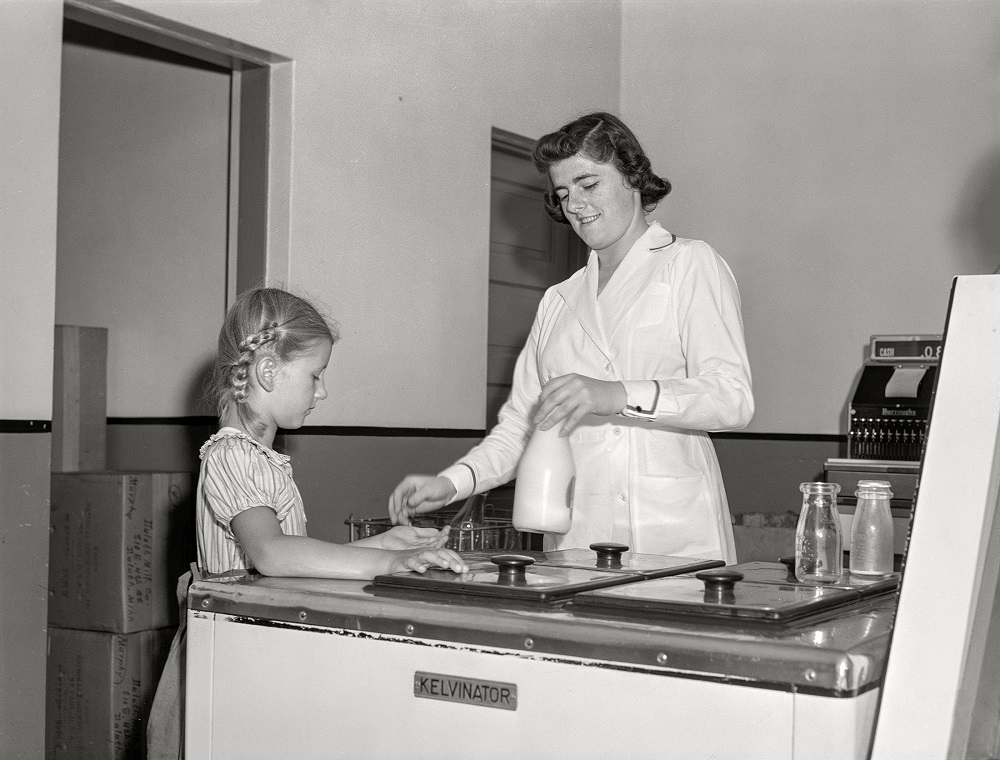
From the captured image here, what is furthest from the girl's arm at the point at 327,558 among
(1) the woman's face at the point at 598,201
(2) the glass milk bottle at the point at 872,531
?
(1) the woman's face at the point at 598,201

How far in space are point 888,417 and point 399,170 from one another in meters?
1.93

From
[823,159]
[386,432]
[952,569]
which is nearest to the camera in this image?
[952,569]

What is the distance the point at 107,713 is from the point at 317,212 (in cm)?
158

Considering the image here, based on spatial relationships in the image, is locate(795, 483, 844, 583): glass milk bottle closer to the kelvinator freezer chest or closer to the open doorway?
the kelvinator freezer chest

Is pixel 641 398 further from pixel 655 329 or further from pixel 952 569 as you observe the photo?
pixel 952 569

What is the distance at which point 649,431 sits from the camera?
2.38 metres

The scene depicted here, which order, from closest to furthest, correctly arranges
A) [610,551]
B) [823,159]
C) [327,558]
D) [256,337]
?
[327,558]
[610,551]
[256,337]
[823,159]

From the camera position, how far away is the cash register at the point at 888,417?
3.92 meters

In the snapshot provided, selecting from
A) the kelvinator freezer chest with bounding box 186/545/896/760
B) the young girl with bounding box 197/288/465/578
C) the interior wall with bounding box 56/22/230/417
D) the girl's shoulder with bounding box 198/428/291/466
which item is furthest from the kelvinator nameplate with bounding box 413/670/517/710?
the interior wall with bounding box 56/22/230/417

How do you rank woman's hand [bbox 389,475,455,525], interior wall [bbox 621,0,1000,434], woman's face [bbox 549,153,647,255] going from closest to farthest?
woman's hand [bbox 389,475,455,525] → woman's face [bbox 549,153,647,255] → interior wall [bbox 621,0,1000,434]

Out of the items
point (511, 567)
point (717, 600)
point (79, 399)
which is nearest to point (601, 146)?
point (511, 567)

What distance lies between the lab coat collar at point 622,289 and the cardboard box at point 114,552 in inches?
59.7

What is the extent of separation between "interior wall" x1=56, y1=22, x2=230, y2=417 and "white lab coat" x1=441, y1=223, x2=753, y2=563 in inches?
68.8

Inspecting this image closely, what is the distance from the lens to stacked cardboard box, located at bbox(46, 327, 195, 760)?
3.21 m
